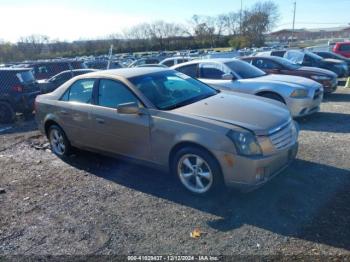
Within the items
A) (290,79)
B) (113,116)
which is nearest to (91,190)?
(113,116)

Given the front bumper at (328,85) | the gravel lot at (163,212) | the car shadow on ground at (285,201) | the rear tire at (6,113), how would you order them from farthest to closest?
the front bumper at (328,85) → the rear tire at (6,113) → the car shadow on ground at (285,201) → the gravel lot at (163,212)

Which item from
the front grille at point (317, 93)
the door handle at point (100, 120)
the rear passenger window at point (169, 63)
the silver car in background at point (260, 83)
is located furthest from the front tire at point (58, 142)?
the rear passenger window at point (169, 63)

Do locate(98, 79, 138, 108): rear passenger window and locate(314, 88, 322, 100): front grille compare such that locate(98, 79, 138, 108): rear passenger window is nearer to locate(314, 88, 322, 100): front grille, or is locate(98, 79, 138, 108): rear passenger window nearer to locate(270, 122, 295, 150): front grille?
locate(270, 122, 295, 150): front grille

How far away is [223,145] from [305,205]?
3.93 feet

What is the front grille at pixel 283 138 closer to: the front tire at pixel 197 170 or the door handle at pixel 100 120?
the front tire at pixel 197 170

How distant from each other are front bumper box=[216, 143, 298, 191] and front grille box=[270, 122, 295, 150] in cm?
14

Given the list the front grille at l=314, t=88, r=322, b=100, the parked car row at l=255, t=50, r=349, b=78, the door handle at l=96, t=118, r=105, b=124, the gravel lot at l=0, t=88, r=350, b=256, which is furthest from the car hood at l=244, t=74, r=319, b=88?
the parked car row at l=255, t=50, r=349, b=78

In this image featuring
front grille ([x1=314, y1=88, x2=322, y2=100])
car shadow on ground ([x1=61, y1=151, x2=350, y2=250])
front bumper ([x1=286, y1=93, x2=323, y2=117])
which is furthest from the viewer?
front grille ([x1=314, y1=88, x2=322, y2=100])

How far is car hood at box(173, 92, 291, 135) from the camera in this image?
4.27 metres

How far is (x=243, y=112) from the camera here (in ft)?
15.1

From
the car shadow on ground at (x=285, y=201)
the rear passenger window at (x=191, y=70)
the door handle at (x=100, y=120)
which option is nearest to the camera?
the car shadow on ground at (x=285, y=201)

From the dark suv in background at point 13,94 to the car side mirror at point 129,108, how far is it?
7.12m

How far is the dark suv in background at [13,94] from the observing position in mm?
10648

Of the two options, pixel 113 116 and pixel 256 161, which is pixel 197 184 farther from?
pixel 113 116
